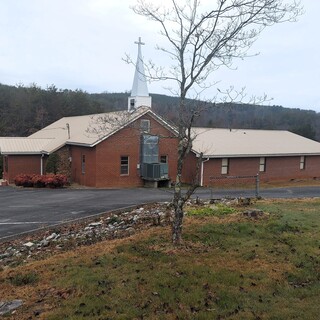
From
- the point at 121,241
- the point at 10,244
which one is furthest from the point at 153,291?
the point at 10,244

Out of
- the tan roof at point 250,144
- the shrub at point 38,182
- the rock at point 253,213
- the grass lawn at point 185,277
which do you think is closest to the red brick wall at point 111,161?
the shrub at point 38,182

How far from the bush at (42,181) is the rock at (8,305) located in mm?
21582

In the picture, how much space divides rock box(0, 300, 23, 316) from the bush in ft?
70.8

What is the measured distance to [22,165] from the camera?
32.4 metres

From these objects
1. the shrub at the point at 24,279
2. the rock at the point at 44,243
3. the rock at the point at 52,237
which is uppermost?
the shrub at the point at 24,279

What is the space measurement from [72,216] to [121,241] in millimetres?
6997

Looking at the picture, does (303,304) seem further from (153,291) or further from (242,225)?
(242,225)

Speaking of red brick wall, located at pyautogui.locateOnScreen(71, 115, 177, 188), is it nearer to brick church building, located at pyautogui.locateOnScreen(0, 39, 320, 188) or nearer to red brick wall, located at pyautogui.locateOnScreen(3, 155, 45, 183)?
brick church building, located at pyautogui.locateOnScreen(0, 39, 320, 188)

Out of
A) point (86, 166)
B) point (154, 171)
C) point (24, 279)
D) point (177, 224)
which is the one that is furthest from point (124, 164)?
point (24, 279)

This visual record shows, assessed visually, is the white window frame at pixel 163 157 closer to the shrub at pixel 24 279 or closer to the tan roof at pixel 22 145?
the tan roof at pixel 22 145

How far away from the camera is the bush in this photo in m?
28.1

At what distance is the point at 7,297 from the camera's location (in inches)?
288

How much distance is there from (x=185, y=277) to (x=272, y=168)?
96.6ft

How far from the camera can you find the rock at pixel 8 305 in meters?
6.66
